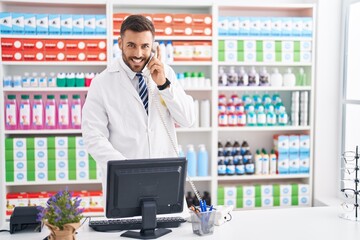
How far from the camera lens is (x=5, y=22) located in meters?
4.27

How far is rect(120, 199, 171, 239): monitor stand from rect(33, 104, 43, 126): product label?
7.92 feet

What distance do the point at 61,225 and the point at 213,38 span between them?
9.69 ft

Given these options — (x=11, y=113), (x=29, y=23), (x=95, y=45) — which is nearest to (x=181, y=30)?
(x=95, y=45)

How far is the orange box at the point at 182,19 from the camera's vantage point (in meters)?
4.45

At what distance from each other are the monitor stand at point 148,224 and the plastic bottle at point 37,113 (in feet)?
7.93

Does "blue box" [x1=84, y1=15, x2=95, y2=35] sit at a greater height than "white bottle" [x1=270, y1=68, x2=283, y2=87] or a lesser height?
greater

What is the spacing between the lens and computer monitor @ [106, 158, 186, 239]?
2.08m

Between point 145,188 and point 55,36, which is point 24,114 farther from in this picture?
point 145,188

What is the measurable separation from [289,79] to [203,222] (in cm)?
284

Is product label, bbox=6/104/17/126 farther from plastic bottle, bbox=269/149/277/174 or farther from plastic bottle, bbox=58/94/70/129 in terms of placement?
plastic bottle, bbox=269/149/277/174

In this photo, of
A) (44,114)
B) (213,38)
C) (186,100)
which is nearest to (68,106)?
(44,114)

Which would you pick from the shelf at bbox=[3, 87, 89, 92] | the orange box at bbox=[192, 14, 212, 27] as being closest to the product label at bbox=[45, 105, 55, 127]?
the shelf at bbox=[3, 87, 89, 92]

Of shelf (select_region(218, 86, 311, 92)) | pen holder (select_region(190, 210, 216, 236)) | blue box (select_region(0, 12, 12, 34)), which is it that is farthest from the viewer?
shelf (select_region(218, 86, 311, 92))

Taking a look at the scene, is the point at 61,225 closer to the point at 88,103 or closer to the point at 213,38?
the point at 88,103
